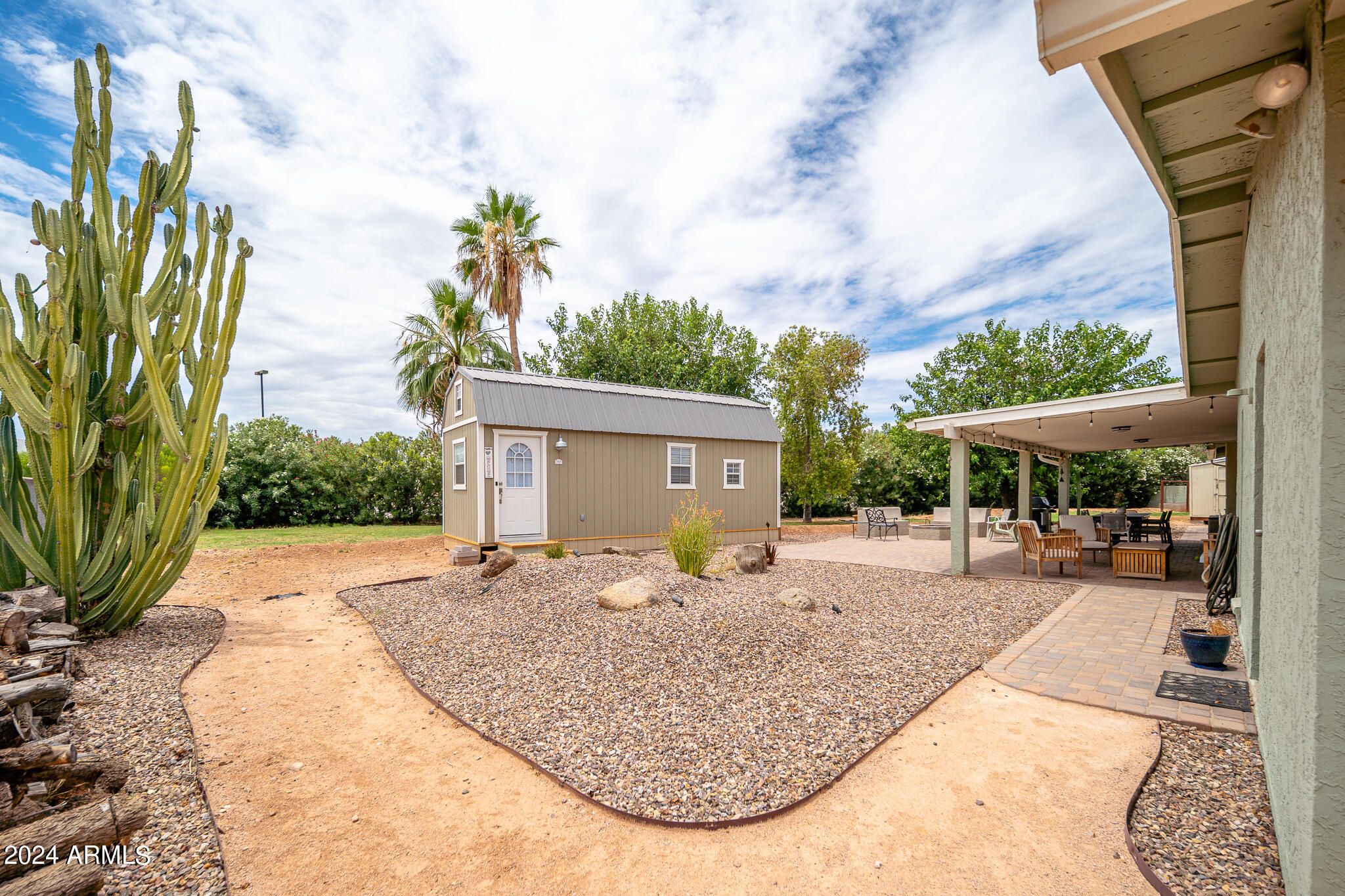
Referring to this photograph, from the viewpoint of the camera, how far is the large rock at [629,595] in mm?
5020

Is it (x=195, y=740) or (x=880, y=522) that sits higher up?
(x=195, y=740)

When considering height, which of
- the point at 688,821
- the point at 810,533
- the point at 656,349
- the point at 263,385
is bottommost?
the point at 810,533

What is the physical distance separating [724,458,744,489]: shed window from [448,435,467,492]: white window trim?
219 inches

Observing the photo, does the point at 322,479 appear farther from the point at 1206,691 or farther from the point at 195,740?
the point at 1206,691

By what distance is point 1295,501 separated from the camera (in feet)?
6.01

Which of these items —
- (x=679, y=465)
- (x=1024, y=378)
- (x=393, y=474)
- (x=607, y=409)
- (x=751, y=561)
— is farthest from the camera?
(x=1024, y=378)

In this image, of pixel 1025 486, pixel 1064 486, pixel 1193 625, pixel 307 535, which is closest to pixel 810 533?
pixel 1025 486

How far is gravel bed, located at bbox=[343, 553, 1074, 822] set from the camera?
271 cm

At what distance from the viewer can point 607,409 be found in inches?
437

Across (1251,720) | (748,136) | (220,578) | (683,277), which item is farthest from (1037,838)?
(683,277)

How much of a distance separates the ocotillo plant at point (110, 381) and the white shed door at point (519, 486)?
5.02m

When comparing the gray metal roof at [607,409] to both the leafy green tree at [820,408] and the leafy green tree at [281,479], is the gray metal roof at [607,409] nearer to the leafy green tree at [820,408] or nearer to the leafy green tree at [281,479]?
the leafy green tree at [820,408]

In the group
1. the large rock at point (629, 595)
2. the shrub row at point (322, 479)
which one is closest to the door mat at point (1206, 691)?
the large rock at point (629, 595)

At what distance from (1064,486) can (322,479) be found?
18978 millimetres
